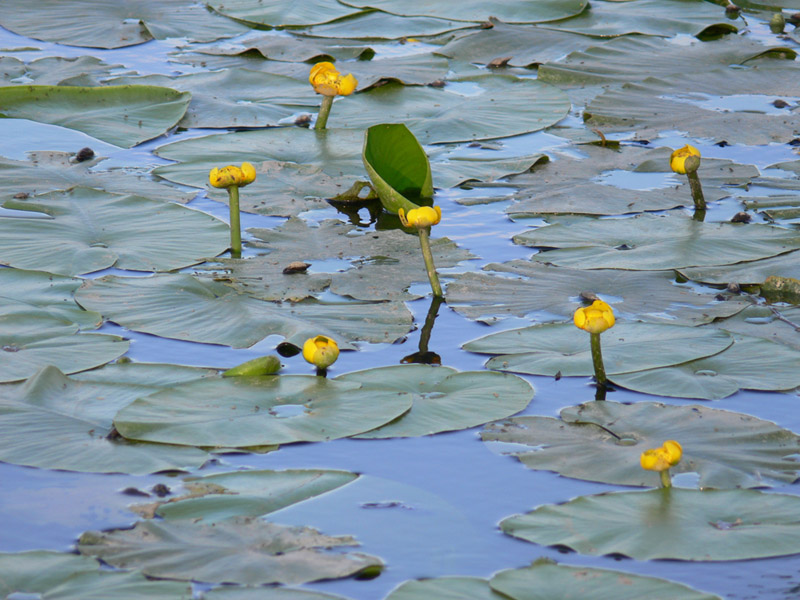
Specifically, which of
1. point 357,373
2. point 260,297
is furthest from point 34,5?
point 357,373

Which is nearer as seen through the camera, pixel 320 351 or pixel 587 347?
pixel 320 351

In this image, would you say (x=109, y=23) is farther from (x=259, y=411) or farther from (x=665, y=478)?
(x=665, y=478)

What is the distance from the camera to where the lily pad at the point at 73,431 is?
233 cm

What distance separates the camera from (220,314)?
306 cm

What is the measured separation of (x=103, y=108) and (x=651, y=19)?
3.32 metres

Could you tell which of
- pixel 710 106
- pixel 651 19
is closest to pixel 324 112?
pixel 710 106

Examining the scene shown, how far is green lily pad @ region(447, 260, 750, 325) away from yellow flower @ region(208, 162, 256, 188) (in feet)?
2.44

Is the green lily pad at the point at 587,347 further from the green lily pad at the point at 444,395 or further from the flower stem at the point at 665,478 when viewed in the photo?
the flower stem at the point at 665,478

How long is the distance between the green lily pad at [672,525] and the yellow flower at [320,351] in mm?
689

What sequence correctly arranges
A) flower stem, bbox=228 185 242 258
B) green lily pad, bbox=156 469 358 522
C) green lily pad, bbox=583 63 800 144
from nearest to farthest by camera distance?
1. green lily pad, bbox=156 469 358 522
2. flower stem, bbox=228 185 242 258
3. green lily pad, bbox=583 63 800 144

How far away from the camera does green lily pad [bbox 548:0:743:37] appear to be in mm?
6180

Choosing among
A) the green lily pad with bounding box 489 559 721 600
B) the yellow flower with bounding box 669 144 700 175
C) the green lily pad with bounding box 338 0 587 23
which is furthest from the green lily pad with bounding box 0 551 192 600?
the green lily pad with bounding box 338 0 587 23

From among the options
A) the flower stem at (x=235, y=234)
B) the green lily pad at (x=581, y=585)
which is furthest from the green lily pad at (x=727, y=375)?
the flower stem at (x=235, y=234)

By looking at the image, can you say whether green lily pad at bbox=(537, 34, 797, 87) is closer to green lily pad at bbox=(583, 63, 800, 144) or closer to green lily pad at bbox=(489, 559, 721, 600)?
green lily pad at bbox=(583, 63, 800, 144)
